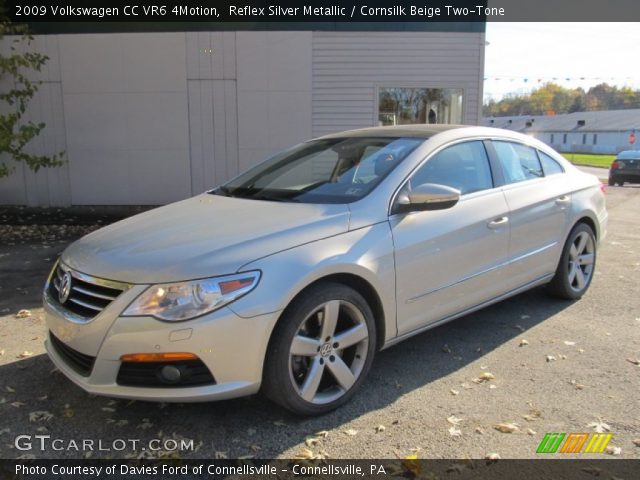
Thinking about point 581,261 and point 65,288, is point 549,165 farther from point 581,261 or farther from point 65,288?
point 65,288

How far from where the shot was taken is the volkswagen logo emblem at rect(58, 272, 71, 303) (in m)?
3.08

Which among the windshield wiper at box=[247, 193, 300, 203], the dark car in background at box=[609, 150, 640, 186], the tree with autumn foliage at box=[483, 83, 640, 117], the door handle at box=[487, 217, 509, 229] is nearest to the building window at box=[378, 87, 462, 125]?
the door handle at box=[487, 217, 509, 229]

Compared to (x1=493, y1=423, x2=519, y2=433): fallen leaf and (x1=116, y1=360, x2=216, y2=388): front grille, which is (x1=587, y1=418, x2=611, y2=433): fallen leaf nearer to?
(x1=493, y1=423, x2=519, y2=433): fallen leaf

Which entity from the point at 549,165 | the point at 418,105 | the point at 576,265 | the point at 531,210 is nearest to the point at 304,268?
the point at 531,210

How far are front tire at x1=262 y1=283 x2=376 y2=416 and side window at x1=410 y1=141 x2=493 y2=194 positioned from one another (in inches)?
39.9

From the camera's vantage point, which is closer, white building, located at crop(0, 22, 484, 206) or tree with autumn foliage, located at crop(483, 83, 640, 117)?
white building, located at crop(0, 22, 484, 206)

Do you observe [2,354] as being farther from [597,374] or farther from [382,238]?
[597,374]

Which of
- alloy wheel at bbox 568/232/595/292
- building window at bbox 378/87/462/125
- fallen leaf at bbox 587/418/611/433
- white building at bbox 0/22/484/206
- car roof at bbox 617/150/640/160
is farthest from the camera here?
car roof at bbox 617/150/640/160

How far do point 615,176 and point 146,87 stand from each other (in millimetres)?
18271

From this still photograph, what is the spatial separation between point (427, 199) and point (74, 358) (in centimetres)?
222

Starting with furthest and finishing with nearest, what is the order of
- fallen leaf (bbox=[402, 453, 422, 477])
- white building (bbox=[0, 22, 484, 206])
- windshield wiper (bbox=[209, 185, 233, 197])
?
white building (bbox=[0, 22, 484, 206])
windshield wiper (bbox=[209, 185, 233, 197])
fallen leaf (bbox=[402, 453, 422, 477])

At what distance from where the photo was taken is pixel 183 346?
8.84 ft

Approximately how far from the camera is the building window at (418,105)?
1170 cm

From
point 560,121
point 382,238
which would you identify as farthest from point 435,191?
point 560,121
